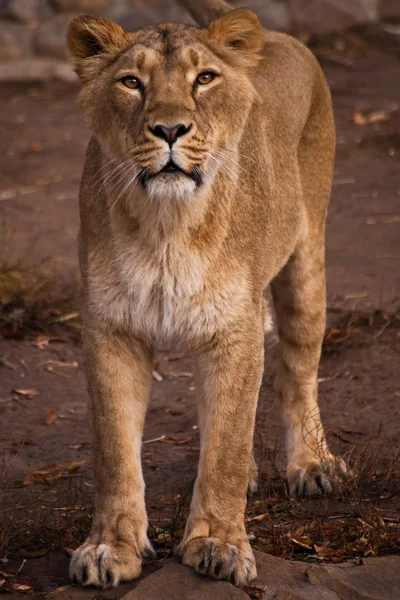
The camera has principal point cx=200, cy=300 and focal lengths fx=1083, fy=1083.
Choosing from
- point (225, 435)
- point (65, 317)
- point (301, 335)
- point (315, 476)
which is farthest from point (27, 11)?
point (225, 435)

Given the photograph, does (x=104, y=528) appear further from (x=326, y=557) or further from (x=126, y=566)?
(x=326, y=557)

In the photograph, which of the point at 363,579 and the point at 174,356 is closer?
the point at 363,579

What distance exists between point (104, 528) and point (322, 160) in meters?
2.05

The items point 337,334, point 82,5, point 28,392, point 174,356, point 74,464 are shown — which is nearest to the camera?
point 74,464

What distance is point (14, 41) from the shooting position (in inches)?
421

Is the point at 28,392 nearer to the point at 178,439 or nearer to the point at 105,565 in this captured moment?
the point at 178,439

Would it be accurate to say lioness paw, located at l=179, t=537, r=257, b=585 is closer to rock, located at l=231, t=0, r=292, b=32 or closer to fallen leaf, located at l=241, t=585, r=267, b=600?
fallen leaf, located at l=241, t=585, r=267, b=600

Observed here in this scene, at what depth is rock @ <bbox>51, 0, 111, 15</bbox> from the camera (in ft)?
35.6

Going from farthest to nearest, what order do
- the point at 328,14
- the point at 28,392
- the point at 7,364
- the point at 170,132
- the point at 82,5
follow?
the point at 328,14, the point at 82,5, the point at 7,364, the point at 28,392, the point at 170,132

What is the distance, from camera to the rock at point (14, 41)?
1067 centimetres

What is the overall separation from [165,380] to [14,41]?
6.10m

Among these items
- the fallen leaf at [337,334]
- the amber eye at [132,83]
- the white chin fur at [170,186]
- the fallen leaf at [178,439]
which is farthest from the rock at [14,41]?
the white chin fur at [170,186]

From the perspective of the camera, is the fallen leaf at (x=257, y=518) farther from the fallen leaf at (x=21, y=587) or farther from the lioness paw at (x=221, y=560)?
the fallen leaf at (x=21, y=587)

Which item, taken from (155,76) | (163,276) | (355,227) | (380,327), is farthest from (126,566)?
(355,227)
